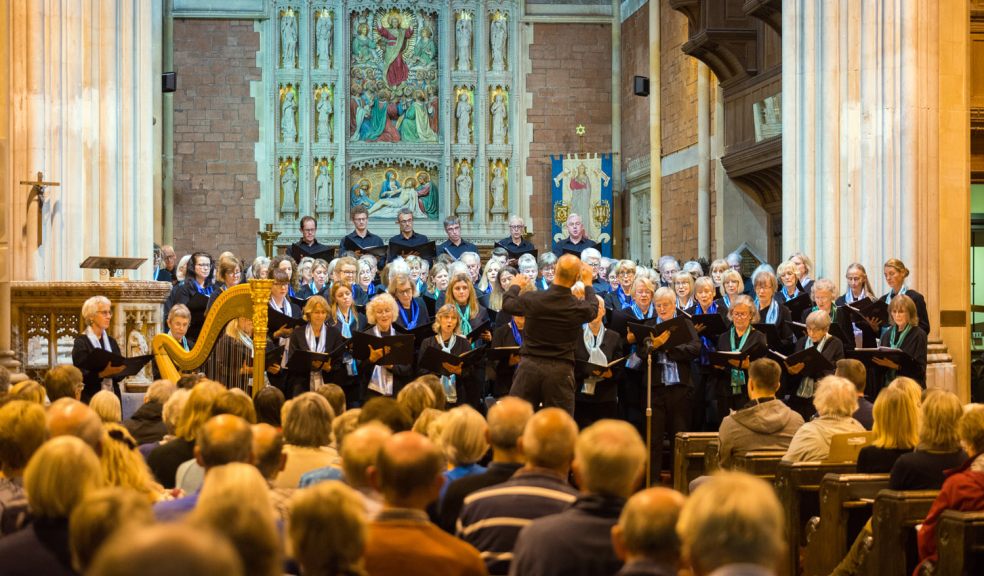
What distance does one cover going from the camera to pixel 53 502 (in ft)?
10.4

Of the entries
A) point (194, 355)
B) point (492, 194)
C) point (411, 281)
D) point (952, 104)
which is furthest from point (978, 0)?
point (492, 194)

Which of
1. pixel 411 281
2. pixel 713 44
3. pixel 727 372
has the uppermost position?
pixel 713 44

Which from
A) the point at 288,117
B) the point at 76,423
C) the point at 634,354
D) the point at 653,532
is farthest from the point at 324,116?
the point at 653,532

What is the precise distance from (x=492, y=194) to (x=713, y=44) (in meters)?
5.40

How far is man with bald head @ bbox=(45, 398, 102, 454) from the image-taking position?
12.8ft

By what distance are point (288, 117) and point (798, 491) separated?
1401 centimetres

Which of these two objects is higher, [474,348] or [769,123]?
[769,123]

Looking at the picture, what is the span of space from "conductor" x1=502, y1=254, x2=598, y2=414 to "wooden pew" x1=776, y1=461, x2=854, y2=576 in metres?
1.85

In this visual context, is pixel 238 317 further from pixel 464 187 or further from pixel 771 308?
pixel 464 187

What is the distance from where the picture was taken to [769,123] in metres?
14.0

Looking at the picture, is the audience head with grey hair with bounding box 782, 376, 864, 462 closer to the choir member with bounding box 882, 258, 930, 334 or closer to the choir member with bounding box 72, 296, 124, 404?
the choir member with bounding box 882, 258, 930, 334

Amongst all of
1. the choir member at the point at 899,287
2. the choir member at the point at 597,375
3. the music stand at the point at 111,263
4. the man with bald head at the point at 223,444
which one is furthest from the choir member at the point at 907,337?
the man with bald head at the point at 223,444

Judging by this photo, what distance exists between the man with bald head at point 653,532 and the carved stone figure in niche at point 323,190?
16.2 meters

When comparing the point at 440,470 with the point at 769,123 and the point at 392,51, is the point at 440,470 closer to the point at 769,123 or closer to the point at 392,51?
the point at 769,123
